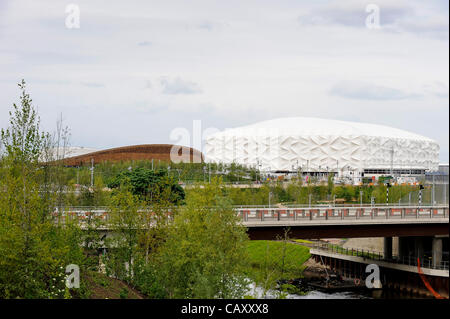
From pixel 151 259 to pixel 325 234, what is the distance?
1635 cm

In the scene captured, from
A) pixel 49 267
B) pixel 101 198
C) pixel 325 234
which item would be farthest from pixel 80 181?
pixel 49 267

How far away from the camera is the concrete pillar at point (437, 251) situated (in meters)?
42.3

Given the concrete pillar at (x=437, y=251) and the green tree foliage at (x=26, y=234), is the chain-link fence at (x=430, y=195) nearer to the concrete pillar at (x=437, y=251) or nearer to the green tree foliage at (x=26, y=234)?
the concrete pillar at (x=437, y=251)

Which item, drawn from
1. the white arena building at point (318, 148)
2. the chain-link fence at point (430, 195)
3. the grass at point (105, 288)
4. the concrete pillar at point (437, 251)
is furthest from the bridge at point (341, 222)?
the white arena building at point (318, 148)

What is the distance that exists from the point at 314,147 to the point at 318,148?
86 cm

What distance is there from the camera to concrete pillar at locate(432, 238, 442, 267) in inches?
1667

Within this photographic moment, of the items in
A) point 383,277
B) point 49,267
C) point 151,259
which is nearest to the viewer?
point 49,267

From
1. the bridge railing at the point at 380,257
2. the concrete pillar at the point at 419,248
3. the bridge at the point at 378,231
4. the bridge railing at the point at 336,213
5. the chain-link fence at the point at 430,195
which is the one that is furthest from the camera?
the chain-link fence at the point at 430,195

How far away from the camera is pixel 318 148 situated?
394ft

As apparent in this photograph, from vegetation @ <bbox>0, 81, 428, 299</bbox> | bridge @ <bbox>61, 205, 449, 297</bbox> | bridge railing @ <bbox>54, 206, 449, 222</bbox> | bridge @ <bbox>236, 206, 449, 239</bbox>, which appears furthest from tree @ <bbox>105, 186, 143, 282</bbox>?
bridge @ <bbox>236, 206, 449, 239</bbox>

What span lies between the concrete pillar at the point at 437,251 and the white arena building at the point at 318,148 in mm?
71854

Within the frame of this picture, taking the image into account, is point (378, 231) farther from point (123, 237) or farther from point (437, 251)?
point (123, 237)
